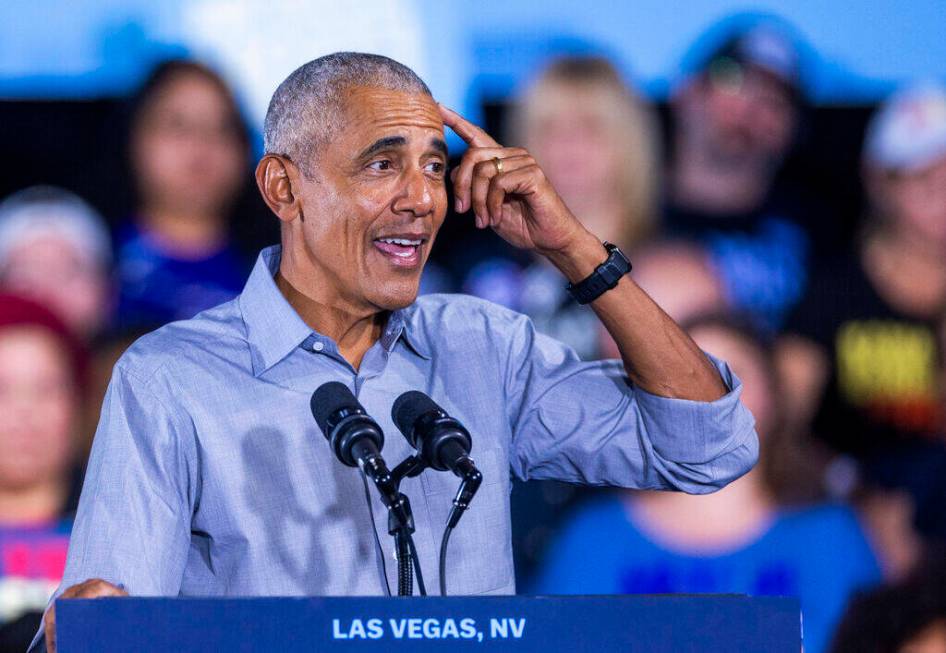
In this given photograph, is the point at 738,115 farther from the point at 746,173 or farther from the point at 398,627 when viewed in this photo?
the point at 398,627

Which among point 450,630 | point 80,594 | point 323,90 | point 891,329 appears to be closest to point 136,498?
point 80,594

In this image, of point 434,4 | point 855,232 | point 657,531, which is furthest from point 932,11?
point 657,531

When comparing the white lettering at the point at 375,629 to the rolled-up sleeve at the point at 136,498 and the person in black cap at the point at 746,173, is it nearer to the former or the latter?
the rolled-up sleeve at the point at 136,498

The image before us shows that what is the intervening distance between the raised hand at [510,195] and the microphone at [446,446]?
21.5 inches

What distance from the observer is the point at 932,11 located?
4.15 m

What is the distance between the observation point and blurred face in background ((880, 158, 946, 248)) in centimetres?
415

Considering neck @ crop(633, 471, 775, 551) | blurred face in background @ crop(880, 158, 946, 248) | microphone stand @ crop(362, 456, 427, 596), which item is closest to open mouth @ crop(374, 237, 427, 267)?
microphone stand @ crop(362, 456, 427, 596)

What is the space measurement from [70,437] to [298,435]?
2071 millimetres

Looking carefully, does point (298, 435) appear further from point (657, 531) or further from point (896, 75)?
point (896, 75)

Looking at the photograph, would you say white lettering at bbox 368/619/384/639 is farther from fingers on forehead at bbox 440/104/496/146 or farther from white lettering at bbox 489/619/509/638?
fingers on forehead at bbox 440/104/496/146

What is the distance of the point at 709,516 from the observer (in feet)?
13.1

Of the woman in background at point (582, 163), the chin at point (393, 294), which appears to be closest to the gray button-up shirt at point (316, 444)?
the chin at point (393, 294)

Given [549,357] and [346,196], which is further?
[549,357]

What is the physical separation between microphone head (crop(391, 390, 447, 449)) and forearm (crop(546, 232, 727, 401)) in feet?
1.89
